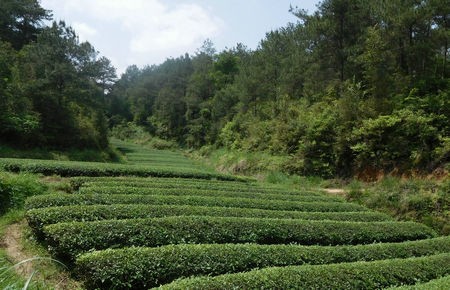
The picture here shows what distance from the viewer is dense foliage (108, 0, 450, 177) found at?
21750mm

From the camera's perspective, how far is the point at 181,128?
6831 cm

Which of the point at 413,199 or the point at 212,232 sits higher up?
the point at 413,199

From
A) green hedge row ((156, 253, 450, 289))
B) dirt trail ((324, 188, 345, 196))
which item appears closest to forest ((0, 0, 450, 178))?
dirt trail ((324, 188, 345, 196))

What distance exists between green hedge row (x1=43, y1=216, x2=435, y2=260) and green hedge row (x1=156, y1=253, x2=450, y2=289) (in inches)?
118

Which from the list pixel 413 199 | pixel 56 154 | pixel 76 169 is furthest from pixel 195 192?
pixel 56 154

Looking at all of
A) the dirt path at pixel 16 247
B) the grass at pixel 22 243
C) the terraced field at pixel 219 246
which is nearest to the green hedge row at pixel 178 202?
the terraced field at pixel 219 246

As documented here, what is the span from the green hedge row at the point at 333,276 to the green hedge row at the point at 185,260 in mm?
1004

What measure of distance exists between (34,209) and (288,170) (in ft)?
68.8

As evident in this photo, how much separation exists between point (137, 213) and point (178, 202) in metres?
3.10

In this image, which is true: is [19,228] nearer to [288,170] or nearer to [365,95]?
[288,170]

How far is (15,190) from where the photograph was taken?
14.5m

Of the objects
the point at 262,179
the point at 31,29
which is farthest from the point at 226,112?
the point at 31,29

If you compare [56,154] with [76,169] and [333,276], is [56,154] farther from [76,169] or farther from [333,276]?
[333,276]

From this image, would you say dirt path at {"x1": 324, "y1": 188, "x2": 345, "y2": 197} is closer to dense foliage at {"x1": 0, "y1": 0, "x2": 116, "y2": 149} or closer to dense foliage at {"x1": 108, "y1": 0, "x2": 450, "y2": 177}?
dense foliage at {"x1": 108, "y1": 0, "x2": 450, "y2": 177}
